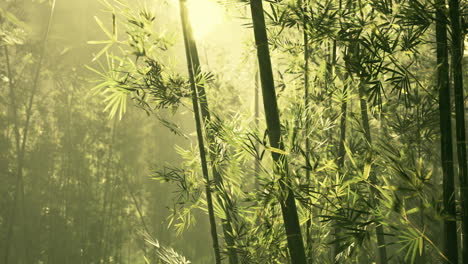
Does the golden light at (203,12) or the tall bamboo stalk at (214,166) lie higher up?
the golden light at (203,12)

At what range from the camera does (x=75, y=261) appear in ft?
29.9

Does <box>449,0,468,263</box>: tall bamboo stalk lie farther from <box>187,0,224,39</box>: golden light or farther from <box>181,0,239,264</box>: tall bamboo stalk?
<box>187,0,224,39</box>: golden light

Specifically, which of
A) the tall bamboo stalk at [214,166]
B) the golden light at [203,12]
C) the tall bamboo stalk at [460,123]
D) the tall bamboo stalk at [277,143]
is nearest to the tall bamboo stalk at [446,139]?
the tall bamboo stalk at [460,123]

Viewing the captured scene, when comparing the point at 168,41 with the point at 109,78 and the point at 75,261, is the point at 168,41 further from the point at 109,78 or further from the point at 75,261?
the point at 75,261

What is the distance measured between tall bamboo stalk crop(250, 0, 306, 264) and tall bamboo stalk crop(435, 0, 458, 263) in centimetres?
52

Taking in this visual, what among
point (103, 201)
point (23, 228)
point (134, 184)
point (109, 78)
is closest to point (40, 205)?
point (23, 228)

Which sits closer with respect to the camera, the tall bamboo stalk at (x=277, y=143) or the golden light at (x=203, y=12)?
the tall bamboo stalk at (x=277, y=143)

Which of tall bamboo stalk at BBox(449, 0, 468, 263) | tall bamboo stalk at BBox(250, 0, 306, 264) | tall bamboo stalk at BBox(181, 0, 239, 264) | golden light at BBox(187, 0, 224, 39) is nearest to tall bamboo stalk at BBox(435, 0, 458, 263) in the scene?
tall bamboo stalk at BBox(449, 0, 468, 263)

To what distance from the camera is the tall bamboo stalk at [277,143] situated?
5.12ft

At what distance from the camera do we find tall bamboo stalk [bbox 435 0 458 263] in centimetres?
137

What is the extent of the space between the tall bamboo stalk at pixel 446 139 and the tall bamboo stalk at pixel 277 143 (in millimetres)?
519

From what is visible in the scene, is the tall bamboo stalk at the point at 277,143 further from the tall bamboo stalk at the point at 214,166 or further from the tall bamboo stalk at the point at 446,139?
the tall bamboo stalk at the point at 446,139

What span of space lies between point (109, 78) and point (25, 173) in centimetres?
861

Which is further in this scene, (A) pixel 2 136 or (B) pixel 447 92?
(A) pixel 2 136
